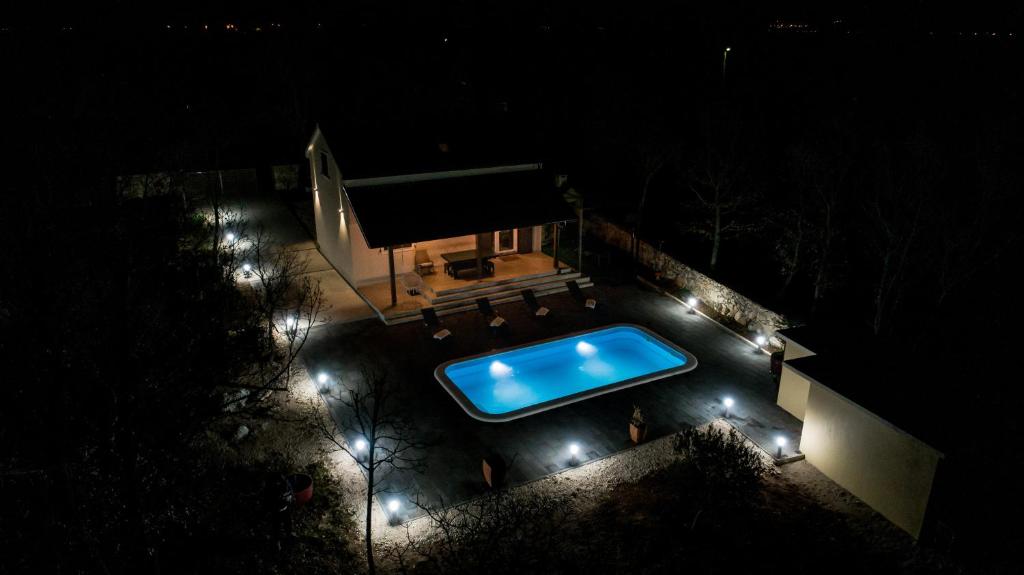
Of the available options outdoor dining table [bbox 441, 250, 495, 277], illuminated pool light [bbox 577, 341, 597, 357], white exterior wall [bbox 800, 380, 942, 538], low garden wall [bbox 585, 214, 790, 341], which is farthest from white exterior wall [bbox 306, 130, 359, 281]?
white exterior wall [bbox 800, 380, 942, 538]

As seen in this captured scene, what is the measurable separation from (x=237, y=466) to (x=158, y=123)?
36243 millimetres

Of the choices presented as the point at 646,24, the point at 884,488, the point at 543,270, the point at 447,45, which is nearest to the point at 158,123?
the point at 447,45

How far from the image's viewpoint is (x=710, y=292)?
21.8 m

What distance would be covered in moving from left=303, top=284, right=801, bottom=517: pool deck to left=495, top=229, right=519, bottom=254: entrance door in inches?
147

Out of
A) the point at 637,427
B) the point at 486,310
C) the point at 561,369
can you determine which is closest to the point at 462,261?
the point at 486,310

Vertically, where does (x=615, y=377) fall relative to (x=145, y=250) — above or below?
below

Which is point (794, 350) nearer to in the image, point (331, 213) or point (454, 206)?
point (454, 206)

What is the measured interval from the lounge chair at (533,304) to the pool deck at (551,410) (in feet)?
0.82

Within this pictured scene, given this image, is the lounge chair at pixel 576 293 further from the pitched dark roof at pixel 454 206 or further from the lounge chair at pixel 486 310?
the lounge chair at pixel 486 310

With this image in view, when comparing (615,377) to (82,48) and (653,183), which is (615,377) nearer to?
(653,183)

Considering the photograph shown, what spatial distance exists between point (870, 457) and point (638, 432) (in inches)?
180

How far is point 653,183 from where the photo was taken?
3459cm

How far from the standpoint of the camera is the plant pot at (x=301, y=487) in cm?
1215

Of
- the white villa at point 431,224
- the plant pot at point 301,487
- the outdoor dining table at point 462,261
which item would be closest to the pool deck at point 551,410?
the white villa at point 431,224
